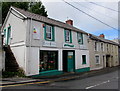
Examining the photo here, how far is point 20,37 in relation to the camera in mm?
11305

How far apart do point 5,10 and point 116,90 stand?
22.0m

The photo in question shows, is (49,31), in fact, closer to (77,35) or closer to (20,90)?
(77,35)

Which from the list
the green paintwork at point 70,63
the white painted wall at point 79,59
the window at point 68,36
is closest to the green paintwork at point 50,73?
the green paintwork at point 70,63

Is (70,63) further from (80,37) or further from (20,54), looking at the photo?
(20,54)

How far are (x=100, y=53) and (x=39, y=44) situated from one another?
1454cm

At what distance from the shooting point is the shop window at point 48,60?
11769mm

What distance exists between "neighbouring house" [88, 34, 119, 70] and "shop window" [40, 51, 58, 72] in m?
8.12

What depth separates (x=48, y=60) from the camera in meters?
12.4

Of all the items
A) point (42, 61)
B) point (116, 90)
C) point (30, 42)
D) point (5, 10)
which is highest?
point (5, 10)

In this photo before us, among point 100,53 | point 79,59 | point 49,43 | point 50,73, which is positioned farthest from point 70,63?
point 100,53

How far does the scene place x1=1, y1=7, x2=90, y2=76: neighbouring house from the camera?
417 inches

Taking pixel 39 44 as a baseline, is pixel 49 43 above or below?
above

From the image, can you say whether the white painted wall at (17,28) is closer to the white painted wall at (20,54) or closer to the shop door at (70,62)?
the white painted wall at (20,54)

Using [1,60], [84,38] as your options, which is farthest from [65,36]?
[1,60]
